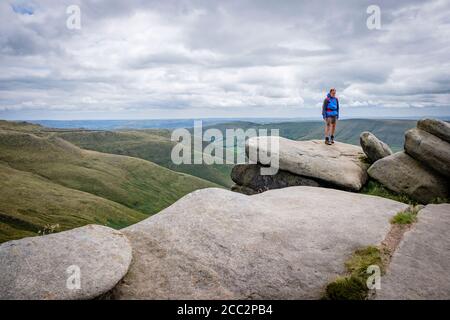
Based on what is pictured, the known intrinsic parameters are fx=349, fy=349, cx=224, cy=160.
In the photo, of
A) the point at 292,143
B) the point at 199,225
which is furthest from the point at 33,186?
the point at 199,225

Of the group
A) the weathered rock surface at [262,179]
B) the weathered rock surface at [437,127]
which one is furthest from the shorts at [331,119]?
the weathered rock surface at [437,127]

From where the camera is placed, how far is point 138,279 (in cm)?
1445

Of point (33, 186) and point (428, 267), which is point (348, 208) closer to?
point (428, 267)

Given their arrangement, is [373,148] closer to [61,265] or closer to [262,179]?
[262,179]

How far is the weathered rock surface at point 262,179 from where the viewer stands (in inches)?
1304

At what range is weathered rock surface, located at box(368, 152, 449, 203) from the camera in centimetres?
2725

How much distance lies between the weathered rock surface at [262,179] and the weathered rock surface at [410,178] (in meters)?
5.79

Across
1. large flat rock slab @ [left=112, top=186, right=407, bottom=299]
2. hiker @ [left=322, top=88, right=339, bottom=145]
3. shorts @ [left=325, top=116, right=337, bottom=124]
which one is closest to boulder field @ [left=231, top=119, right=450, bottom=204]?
shorts @ [left=325, top=116, right=337, bottom=124]

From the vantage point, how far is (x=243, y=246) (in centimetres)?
1634

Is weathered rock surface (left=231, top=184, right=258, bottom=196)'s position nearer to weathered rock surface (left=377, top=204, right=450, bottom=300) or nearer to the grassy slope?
weathered rock surface (left=377, top=204, right=450, bottom=300)

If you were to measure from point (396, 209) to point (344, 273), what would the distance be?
9.24 m

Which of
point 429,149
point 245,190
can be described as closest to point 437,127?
point 429,149

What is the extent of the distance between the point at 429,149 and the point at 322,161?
354 inches

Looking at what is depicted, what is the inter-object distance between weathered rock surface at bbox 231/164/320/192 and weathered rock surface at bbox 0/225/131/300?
20.8m
